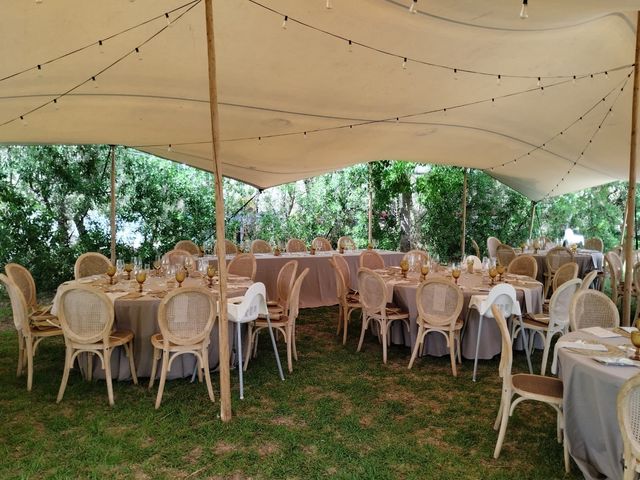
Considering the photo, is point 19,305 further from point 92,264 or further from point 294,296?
point 294,296

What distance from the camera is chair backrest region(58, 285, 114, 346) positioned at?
12.5ft

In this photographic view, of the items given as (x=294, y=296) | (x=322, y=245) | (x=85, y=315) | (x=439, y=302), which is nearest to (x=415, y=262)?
(x=439, y=302)

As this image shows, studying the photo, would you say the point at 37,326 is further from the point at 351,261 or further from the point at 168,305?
the point at 351,261

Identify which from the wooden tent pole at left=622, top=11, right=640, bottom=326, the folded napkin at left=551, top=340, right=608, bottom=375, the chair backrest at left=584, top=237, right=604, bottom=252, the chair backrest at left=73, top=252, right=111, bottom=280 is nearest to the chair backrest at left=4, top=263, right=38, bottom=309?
the chair backrest at left=73, top=252, right=111, bottom=280

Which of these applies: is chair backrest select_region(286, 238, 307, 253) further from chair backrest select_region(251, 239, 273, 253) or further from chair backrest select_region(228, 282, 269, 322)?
chair backrest select_region(228, 282, 269, 322)

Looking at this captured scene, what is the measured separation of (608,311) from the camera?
12.1 ft

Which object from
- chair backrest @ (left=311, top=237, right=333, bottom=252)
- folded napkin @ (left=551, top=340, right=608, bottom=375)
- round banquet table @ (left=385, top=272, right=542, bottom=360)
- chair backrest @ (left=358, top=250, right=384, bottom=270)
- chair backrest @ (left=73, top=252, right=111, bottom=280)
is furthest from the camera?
chair backrest @ (left=311, top=237, right=333, bottom=252)

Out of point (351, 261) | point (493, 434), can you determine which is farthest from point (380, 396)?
point (351, 261)

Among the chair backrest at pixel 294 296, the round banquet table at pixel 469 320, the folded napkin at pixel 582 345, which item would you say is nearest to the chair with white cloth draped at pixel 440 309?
the round banquet table at pixel 469 320

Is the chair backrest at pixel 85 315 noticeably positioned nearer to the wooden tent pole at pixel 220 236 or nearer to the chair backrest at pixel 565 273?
the wooden tent pole at pixel 220 236

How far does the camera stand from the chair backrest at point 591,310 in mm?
3668

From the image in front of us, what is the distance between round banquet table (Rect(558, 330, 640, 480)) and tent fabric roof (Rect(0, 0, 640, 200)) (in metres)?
2.72

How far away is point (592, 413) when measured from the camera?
2.66 metres

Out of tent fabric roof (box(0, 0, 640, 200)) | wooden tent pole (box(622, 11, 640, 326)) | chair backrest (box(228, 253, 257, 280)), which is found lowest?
chair backrest (box(228, 253, 257, 280))
